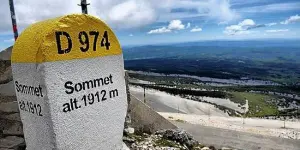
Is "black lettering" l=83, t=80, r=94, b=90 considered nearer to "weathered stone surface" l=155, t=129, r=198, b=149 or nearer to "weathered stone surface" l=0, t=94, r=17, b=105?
"weathered stone surface" l=0, t=94, r=17, b=105

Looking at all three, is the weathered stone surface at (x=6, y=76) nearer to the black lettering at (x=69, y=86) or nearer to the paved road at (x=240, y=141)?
the black lettering at (x=69, y=86)

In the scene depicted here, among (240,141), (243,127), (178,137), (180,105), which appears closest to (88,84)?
(178,137)

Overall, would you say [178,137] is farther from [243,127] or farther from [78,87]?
[243,127]

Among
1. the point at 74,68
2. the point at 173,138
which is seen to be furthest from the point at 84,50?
the point at 173,138

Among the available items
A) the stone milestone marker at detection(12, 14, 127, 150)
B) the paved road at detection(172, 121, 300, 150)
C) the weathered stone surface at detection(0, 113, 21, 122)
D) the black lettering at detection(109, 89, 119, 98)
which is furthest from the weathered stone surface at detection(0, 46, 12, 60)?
the paved road at detection(172, 121, 300, 150)

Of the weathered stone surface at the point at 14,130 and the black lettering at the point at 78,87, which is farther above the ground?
the black lettering at the point at 78,87

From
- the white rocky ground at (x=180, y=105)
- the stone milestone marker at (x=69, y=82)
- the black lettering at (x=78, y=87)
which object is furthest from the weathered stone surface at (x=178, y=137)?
the white rocky ground at (x=180, y=105)
